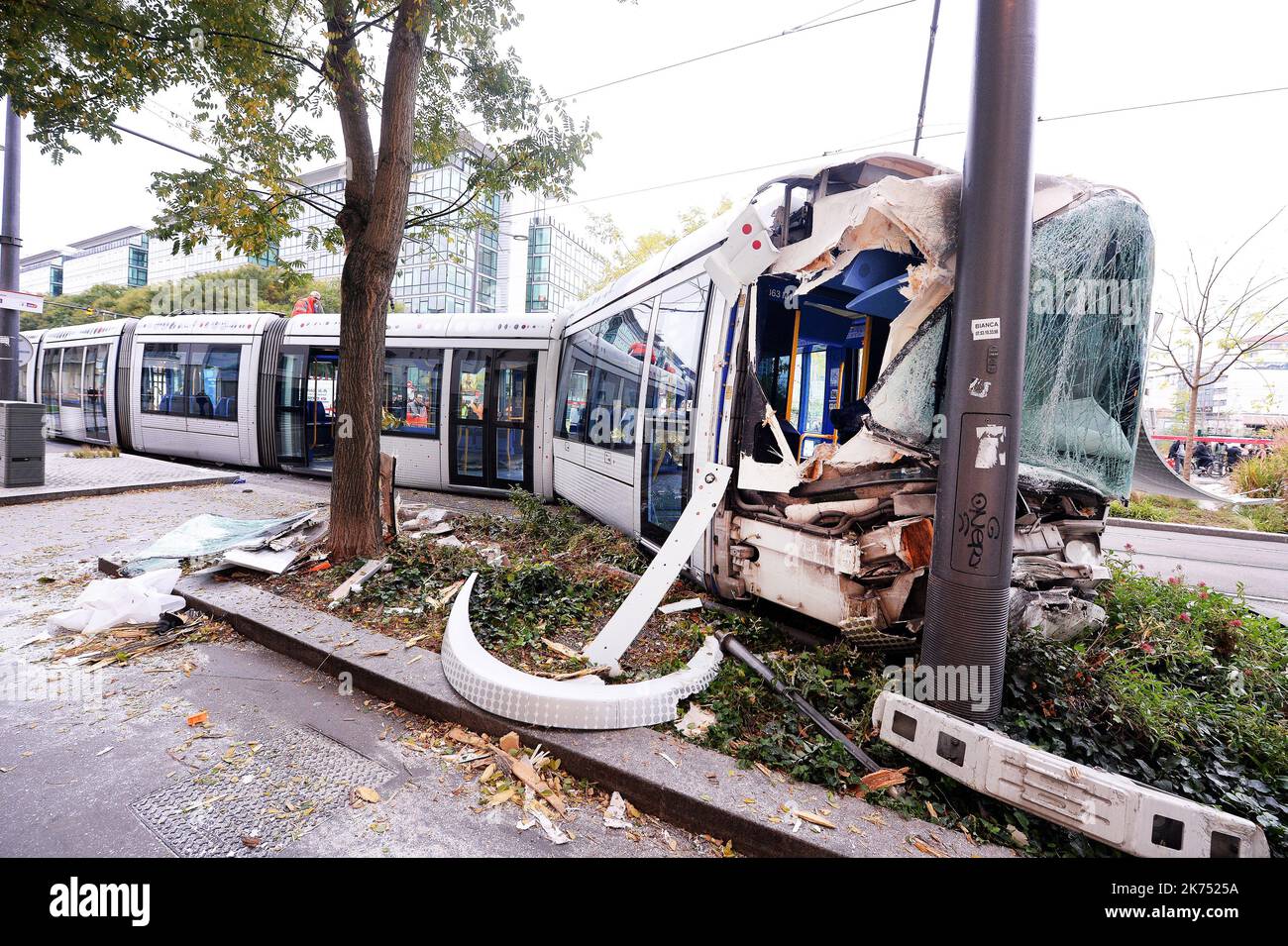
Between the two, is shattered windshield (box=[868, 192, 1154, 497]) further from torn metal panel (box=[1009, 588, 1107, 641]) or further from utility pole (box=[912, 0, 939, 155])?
utility pole (box=[912, 0, 939, 155])

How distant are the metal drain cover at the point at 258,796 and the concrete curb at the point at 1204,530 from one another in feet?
44.9

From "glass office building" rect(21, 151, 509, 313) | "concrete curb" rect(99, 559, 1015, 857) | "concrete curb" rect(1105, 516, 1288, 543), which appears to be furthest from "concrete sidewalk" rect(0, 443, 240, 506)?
"glass office building" rect(21, 151, 509, 313)

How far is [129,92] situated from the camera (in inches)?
213

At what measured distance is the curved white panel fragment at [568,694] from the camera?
2906 mm

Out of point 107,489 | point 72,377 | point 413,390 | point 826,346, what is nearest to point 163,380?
point 72,377

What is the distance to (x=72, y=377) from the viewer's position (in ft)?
47.1

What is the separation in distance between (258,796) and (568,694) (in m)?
1.38

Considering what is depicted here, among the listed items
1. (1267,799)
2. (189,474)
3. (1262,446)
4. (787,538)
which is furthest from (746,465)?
(1262,446)

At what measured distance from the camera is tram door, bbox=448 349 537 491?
9.62 m

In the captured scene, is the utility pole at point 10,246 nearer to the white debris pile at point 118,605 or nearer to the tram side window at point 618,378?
the white debris pile at point 118,605

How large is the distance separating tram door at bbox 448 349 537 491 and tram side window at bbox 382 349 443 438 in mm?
374

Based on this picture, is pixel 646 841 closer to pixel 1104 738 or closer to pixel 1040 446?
pixel 1104 738

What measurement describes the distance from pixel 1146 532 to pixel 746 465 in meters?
11.1

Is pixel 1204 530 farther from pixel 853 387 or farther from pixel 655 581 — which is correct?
pixel 655 581
